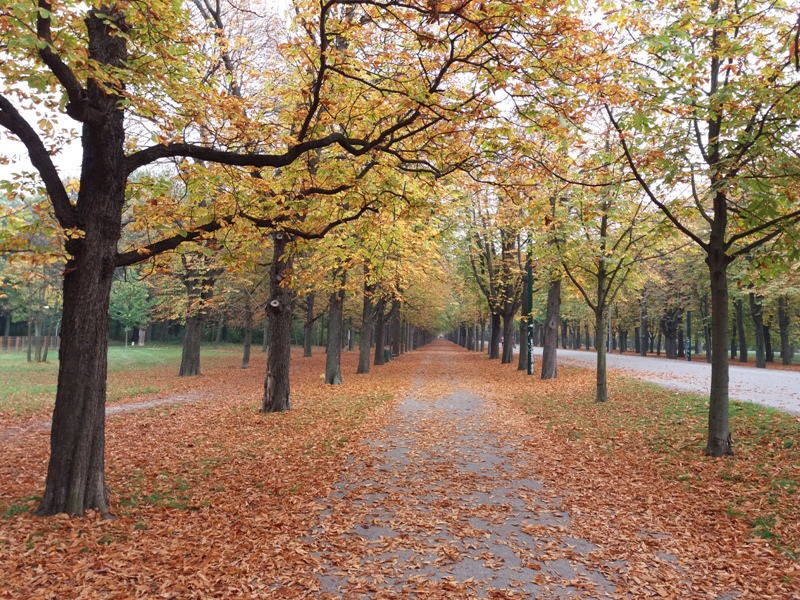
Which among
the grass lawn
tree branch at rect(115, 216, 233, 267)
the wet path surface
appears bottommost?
the grass lawn

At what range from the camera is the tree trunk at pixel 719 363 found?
7785mm

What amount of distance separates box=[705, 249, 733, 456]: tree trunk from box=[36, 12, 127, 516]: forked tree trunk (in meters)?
8.34

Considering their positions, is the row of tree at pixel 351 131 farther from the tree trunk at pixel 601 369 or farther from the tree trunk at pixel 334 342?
the tree trunk at pixel 334 342

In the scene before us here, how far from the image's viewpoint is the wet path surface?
4.10 m

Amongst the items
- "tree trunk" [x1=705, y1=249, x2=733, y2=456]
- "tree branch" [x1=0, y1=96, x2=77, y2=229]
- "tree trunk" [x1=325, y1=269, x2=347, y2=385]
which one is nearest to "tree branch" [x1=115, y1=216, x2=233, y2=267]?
"tree branch" [x1=0, y1=96, x2=77, y2=229]

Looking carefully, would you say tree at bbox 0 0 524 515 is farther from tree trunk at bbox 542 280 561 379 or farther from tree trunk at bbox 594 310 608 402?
tree trunk at bbox 542 280 561 379

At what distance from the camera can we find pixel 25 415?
11797 millimetres

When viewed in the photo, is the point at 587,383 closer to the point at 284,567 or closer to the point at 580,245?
the point at 580,245

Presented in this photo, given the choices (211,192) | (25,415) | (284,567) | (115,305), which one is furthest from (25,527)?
(115,305)

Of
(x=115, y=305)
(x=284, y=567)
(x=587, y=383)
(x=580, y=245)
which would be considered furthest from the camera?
(x=115, y=305)

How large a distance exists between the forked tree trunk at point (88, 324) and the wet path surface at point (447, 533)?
2576 millimetres

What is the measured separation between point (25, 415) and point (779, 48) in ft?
52.7

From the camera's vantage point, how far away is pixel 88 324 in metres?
5.29

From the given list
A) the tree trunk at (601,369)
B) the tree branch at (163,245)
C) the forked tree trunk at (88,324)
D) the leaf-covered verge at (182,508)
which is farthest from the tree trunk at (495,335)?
the forked tree trunk at (88,324)
